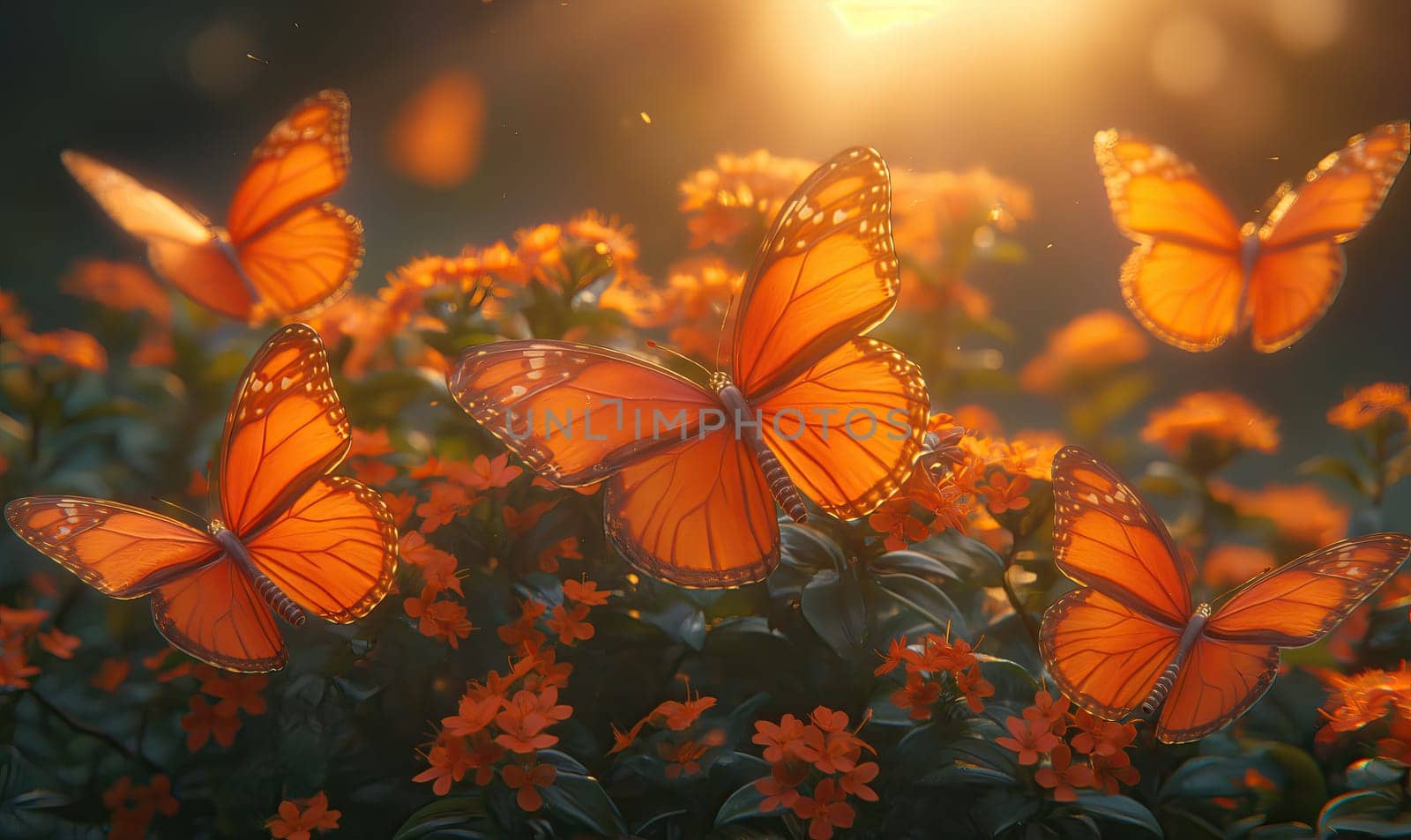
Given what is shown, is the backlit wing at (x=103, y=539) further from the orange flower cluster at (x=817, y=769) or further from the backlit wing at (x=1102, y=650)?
the backlit wing at (x=1102, y=650)

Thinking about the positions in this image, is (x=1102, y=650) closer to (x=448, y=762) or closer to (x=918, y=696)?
(x=918, y=696)

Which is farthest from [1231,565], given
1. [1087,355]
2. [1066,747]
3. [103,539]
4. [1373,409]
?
[103,539]

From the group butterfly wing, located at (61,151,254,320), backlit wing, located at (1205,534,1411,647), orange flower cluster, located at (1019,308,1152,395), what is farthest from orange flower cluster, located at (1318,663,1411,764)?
butterfly wing, located at (61,151,254,320)

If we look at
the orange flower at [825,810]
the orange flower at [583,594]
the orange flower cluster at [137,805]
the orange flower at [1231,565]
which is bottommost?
the orange flower cluster at [137,805]

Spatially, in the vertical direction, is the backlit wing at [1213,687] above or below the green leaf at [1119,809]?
above

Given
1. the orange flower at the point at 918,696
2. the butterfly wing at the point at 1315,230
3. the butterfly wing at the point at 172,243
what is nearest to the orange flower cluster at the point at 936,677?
the orange flower at the point at 918,696

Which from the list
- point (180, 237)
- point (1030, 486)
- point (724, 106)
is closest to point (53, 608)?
point (180, 237)
